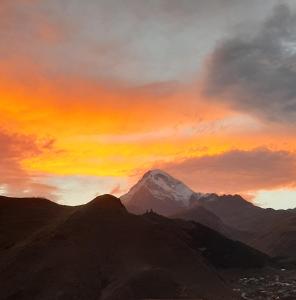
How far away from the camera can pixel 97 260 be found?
313 ft

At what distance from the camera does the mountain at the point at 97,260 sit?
271 ft

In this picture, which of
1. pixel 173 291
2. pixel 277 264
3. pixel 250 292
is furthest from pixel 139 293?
pixel 277 264

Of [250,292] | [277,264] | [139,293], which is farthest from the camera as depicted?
[277,264]

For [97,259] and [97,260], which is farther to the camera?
[97,259]

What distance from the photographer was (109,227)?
10869 centimetres

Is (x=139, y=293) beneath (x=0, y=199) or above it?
beneath

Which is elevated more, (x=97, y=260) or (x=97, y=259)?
(x=97, y=259)

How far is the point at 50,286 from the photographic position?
83375mm

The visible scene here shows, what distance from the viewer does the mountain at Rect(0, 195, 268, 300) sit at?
8275 cm

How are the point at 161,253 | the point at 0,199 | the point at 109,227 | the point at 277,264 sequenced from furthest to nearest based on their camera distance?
the point at 277,264
the point at 0,199
the point at 109,227
the point at 161,253

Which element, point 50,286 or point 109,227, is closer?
point 50,286

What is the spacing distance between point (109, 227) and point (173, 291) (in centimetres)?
3052

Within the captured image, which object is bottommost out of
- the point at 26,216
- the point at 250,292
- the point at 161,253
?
the point at 250,292

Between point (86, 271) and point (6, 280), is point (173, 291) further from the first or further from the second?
point (6, 280)
